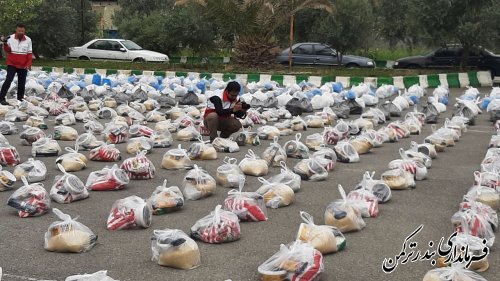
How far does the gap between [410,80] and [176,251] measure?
1518 cm

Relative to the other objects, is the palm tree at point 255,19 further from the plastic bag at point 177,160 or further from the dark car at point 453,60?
the plastic bag at point 177,160

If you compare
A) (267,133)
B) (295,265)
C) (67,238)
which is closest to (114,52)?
(267,133)

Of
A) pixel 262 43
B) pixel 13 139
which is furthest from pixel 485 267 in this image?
pixel 262 43

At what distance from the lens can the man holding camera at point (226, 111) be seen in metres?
8.78

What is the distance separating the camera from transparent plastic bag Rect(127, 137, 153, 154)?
8.44 meters

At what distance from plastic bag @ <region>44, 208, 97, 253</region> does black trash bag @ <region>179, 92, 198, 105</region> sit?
885cm

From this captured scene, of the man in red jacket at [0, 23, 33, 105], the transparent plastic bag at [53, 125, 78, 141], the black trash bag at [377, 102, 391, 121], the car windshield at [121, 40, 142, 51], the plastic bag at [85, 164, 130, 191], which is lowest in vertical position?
the transparent plastic bag at [53, 125, 78, 141]

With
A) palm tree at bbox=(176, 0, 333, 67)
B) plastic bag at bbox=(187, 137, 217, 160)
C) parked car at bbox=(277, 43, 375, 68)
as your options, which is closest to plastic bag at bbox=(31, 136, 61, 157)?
plastic bag at bbox=(187, 137, 217, 160)

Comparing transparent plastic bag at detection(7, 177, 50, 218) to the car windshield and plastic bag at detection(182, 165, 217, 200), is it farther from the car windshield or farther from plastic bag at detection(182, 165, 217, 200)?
the car windshield

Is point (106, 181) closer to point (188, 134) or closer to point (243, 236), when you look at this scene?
point (243, 236)

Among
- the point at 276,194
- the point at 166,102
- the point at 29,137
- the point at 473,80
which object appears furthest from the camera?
the point at 473,80

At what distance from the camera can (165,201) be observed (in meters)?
5.79

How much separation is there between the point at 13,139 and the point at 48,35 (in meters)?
21.6

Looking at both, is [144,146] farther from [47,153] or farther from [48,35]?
[48,35]
